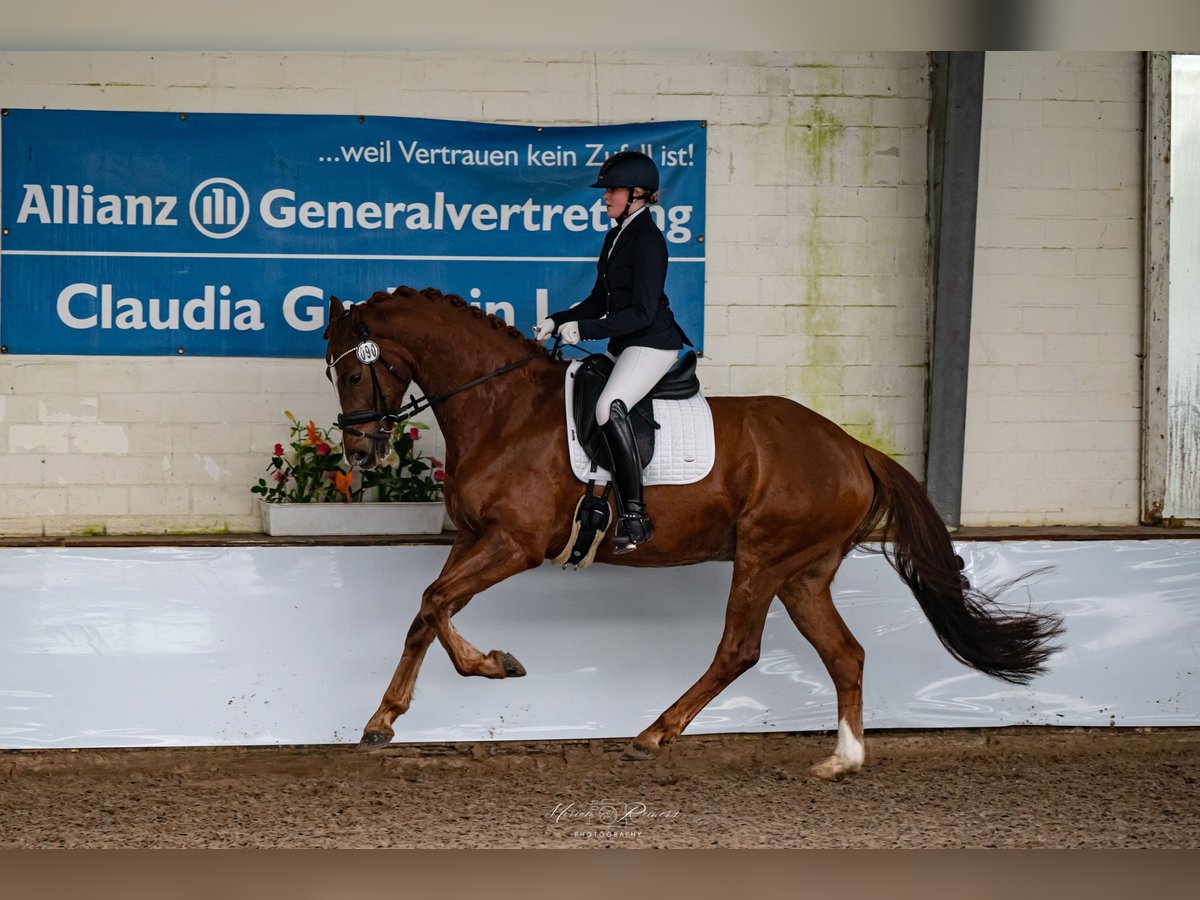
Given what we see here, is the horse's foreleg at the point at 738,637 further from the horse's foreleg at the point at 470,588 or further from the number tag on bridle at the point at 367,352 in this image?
the number tag on bridle at the point at 367,352

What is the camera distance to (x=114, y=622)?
4336 millimetres

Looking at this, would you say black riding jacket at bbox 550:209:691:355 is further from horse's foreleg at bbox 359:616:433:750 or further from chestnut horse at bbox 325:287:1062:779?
horse's foreleg at bbox 359:616:433:750

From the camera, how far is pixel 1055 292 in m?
5.04

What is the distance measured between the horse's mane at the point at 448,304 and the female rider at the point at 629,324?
19 cm

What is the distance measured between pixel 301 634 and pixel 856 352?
266 cm

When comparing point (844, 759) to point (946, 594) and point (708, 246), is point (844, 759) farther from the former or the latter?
point (708, 246)

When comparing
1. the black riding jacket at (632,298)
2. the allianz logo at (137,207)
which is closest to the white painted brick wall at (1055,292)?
the black riding jacket at (632,298)

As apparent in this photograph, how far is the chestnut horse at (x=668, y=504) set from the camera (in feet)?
11.8

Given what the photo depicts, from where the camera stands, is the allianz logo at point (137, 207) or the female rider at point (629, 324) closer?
the female rider at point (629, 324)

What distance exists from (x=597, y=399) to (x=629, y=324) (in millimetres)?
265

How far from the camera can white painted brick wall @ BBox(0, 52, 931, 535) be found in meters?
4.77

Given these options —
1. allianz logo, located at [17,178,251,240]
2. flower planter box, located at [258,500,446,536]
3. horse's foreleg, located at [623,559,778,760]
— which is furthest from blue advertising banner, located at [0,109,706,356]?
horse's foreleg, located at [623,559,778,760]

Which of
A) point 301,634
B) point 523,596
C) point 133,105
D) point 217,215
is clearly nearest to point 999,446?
point 523,596

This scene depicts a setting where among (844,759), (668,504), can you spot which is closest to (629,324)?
(668,504)
